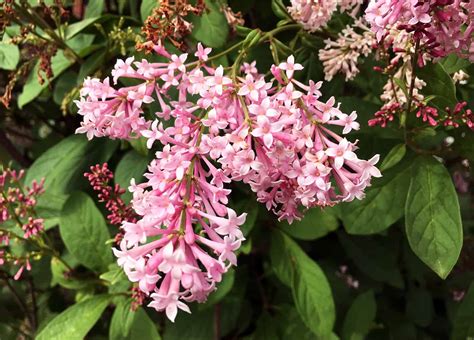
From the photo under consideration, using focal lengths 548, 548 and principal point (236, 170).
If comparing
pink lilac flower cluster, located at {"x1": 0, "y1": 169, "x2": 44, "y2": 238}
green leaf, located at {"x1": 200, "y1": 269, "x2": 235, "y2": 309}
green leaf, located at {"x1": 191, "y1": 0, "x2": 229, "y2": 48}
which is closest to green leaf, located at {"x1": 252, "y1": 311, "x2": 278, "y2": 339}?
green leaf, located at {"x1": 200, "y1": 269, "x2": 235, "y2": 309}

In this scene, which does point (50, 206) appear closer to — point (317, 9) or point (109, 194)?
point (109, 194)

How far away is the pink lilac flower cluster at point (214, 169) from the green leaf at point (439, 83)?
0.76 feet

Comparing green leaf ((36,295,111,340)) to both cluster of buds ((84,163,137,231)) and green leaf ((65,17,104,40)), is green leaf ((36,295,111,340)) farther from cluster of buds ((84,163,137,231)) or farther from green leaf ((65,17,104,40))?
green leaf ((65,17,104,40))

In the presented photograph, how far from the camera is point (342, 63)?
3.49 feet

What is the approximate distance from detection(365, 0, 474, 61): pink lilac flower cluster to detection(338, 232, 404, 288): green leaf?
822 millimetres

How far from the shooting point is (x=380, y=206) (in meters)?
1.15

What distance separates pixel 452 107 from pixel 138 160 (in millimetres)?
698

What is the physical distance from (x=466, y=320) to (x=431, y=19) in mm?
819

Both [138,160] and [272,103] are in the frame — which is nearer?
[272,103]

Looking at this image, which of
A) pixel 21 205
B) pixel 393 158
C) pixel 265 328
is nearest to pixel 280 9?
pixel 393 158

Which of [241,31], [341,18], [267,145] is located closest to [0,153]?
[241,31]

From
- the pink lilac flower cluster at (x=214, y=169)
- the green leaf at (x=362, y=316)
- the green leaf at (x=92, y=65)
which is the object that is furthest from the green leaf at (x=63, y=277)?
the green leaf at (x=362, y=316)

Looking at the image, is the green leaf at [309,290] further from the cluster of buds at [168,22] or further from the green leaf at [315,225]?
the cluster of buds at [168,22]

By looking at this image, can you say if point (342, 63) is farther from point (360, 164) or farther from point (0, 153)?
point (0, 153)
